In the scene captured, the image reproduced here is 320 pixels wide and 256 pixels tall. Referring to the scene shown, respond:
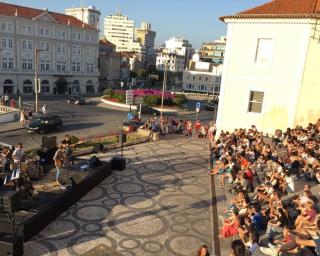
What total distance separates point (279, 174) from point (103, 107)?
42.6m

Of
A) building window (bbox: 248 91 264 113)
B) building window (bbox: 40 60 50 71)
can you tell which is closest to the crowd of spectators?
building window (bbox: 248 91 264 113)

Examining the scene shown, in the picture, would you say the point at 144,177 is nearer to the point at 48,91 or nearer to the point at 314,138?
the point at 314,138

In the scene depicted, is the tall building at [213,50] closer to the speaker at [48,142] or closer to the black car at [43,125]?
the black car at [43,125]

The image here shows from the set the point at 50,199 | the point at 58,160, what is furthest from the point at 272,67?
the point at 50,199

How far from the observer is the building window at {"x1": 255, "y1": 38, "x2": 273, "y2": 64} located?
2377 cm

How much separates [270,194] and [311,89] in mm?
13342

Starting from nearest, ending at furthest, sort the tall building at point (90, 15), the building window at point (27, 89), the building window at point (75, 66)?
the building window at point (27, 89) → the building window at point (75, 66) → the tall building at point (90, 15)

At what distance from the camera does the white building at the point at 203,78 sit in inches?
3967

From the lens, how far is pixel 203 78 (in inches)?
4008

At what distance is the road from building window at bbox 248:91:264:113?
14.8 meters

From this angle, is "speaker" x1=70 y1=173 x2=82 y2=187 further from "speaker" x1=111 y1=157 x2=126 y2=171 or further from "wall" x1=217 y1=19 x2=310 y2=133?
"wall" x1=217 y1=19 x2=310 y2=133

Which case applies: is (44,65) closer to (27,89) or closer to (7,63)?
(27,89)

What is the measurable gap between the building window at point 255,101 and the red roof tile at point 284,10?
5.60 metres

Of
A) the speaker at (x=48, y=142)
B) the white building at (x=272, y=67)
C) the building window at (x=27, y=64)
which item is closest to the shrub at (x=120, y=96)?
the building window at (x=27, y=64)
